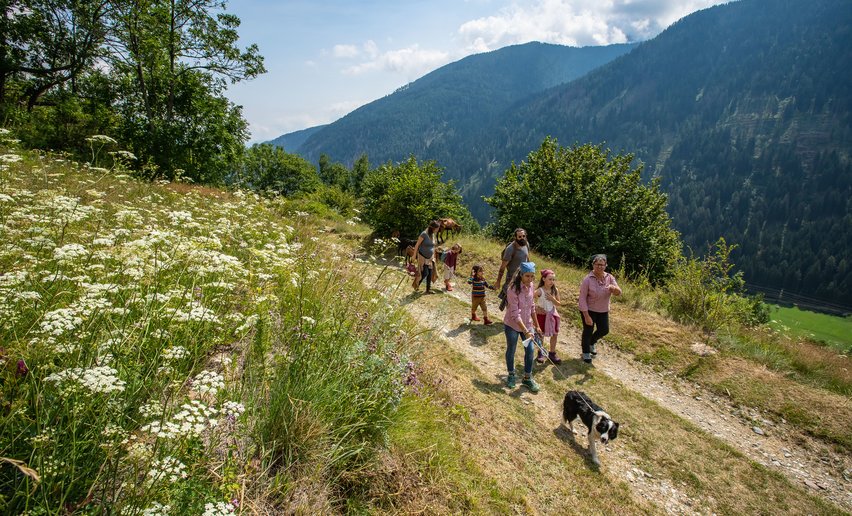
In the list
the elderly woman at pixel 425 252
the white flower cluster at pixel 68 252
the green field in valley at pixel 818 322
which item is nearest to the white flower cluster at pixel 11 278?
the white flower cluster at pixel 68 252

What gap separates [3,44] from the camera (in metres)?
18.0

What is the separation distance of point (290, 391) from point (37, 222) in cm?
284

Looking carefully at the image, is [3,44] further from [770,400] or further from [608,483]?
[770,400]

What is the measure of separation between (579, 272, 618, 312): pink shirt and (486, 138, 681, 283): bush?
13482mm

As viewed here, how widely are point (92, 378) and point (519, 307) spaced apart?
20.3 ft

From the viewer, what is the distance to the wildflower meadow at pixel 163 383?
5.81ft

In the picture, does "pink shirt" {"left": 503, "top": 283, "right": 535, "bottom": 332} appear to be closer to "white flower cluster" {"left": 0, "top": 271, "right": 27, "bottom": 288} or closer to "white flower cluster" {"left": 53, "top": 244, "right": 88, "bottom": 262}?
"white flower cluster" {"left": 53, "top": 244, "right": 88, "bottom": 262}

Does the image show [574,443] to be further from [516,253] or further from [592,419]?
[516,253]

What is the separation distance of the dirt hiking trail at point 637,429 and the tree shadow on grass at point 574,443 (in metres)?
0.02

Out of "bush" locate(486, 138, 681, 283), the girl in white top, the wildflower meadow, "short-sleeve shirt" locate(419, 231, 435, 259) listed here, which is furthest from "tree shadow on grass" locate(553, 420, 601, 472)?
"bush" locate(486, 138, 681, 283)

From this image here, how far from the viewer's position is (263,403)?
9.35 ft

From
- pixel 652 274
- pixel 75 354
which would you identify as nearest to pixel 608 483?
pixel 75 354

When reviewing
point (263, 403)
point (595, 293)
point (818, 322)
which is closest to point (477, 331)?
point (595, 293)

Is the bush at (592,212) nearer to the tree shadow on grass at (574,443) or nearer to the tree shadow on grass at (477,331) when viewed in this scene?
the tree shadow on grass at (477,331)
